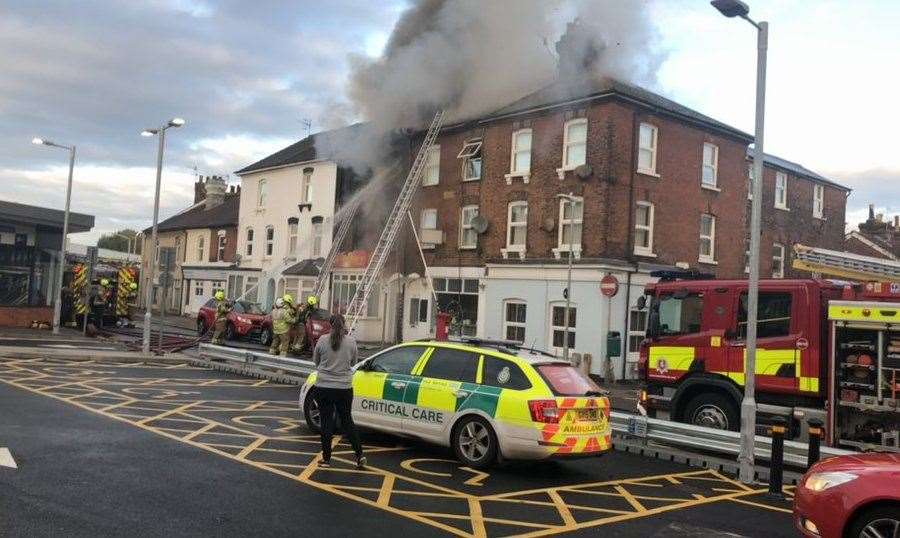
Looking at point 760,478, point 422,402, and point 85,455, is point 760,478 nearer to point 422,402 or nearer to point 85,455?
point 422,402

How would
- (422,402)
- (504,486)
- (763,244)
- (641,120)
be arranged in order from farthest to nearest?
(763,244) → (641,120) → (422,402) → (504,486)

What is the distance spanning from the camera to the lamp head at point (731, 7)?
29.3ft

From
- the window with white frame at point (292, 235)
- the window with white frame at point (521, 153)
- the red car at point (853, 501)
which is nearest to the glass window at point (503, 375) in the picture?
the red car at point (853, 501)

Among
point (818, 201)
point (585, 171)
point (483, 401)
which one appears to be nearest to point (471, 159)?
point (585, 171)

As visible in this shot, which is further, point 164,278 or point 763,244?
point 763,244

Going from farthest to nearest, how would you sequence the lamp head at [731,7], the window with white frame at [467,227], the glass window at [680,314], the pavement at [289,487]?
the window with white frame at [467,227] → the glass window at [680,314] → the lamp head at [731,7] → the pavement at [289,487]

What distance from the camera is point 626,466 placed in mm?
9914

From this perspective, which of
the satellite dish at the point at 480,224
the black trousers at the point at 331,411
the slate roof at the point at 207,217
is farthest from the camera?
the slate roof at the point at 207,217

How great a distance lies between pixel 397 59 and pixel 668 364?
19.3m

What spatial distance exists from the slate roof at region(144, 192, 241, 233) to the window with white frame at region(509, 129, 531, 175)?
21442 mm

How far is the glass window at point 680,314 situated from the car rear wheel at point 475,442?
4538 mm

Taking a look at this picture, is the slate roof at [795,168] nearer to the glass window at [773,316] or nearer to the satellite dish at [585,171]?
the satellite dish at [585,171]

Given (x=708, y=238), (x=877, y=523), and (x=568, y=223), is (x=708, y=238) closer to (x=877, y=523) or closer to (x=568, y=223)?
(x=568, y=223)

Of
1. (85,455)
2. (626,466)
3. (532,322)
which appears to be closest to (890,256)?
(532,322)
